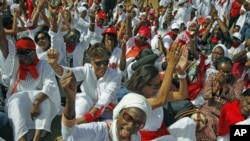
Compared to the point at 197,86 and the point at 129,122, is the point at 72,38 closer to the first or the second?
the point at 197,86

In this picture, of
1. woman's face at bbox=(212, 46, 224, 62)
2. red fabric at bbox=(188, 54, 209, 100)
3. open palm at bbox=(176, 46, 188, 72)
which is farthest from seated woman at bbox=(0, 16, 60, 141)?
woman's face at bbox=(212, 46, 224, 62)

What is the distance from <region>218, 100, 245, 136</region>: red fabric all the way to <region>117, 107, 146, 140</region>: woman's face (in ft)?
4.39

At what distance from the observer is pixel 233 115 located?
4312 millimetres

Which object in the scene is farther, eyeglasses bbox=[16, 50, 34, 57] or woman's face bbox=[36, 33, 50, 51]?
woman's face bbox=[36, 33, 50, 51]

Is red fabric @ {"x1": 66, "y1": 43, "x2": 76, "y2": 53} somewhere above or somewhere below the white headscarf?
below

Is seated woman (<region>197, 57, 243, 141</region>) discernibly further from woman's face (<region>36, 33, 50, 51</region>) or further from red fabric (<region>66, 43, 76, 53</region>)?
red fabric (<region>66, 43, 76, 53</region>)

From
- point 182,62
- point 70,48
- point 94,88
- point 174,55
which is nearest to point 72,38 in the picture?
point 70,48

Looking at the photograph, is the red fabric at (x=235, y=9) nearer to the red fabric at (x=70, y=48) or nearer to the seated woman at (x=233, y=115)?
the red fabric at (x=70, y=48)

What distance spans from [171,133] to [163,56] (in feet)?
10.2

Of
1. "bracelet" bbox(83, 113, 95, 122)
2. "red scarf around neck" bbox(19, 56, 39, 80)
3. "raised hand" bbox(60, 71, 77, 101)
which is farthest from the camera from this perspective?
"red scarf around neck" bbox(19, 56, 39, 80)

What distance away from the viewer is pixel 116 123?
3326 mm

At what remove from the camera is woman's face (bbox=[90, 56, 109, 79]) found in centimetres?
494

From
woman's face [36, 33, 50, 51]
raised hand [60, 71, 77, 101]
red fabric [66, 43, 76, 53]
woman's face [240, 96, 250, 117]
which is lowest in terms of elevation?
woman's face [240, 96, 250, 117]

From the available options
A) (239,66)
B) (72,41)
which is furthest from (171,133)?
(72,41)
